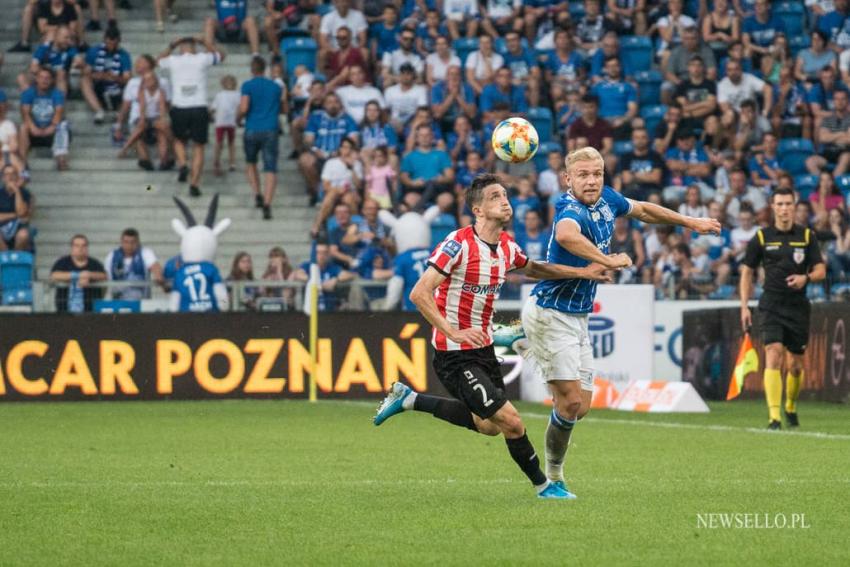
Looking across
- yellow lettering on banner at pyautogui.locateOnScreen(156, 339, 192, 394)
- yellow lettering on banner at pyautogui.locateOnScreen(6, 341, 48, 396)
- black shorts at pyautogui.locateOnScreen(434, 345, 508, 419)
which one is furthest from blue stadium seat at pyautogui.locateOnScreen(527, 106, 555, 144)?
black shorts at pyautogui.locateOnScreen(434, 345, 508, 419)

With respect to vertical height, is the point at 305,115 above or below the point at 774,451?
above

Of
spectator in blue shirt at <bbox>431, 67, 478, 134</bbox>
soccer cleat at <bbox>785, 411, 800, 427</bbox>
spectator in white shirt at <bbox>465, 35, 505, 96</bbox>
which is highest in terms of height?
spectator in white shirt at <bbox>465, 35, 505, 96</bbox>

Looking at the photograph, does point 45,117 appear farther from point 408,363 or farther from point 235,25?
point 408,363

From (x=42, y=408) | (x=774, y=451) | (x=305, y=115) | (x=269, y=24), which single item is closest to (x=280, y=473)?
(x=774, y=451)

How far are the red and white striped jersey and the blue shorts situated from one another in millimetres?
15195

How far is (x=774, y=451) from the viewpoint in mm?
13484

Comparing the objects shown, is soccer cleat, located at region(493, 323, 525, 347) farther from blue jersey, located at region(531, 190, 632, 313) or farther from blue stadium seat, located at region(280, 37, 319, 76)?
blue stadium seat, located at region(280, 37, 319, 76)

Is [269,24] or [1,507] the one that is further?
[269,24]

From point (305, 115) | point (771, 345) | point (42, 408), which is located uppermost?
point (305, 115)

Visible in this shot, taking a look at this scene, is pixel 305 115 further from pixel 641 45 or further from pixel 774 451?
pixel 774 451

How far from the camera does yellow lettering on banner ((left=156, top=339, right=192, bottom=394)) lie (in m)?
21.3

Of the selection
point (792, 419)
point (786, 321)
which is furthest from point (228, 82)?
point (792, 419)

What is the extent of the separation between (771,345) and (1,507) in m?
8.65

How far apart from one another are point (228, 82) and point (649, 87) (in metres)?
6.87
